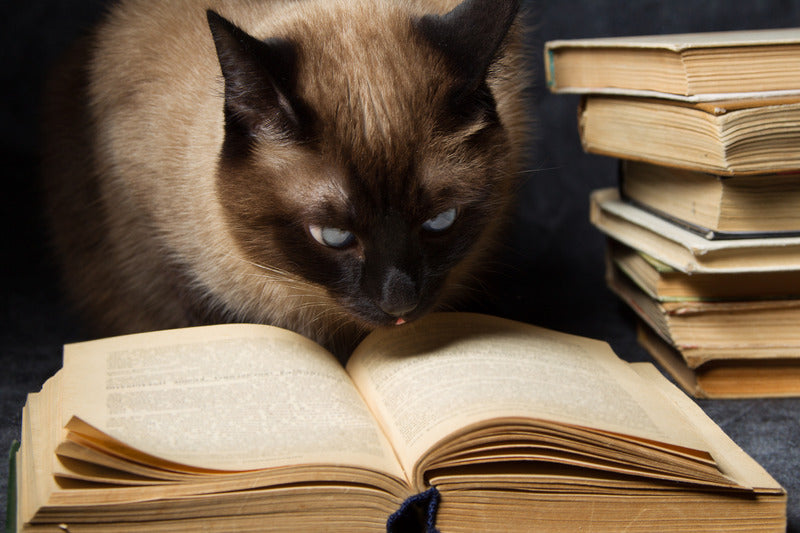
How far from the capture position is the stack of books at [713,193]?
118 cm

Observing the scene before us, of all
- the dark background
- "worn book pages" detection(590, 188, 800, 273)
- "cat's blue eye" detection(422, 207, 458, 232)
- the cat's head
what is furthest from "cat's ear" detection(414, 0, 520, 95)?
the dark background

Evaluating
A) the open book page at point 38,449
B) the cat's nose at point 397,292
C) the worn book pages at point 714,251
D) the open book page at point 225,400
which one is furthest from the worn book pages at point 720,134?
the open book page at point 38,449

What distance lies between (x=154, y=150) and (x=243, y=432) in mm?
599

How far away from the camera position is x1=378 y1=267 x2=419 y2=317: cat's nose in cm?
104

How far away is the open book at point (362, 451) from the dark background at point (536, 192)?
45 centimetres

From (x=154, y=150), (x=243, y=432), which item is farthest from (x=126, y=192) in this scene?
(x=243, y=432)

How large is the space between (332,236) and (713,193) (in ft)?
1.89

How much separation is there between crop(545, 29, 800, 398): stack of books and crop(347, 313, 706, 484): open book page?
19cm

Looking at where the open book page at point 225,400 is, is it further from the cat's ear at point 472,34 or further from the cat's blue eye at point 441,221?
the cat's ear at point 472,34

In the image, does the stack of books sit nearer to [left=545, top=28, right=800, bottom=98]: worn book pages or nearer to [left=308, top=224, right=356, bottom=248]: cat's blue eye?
[left=545, top=28, right=800, bottom=98]: worn book pages

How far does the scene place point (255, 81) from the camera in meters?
1.03

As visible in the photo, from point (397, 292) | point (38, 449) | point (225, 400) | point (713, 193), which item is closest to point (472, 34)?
point (397, 292)

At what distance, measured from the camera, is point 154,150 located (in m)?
1.36

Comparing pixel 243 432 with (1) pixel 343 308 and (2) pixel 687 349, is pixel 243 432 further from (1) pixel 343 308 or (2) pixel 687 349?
→ (2) pixel 687 349
